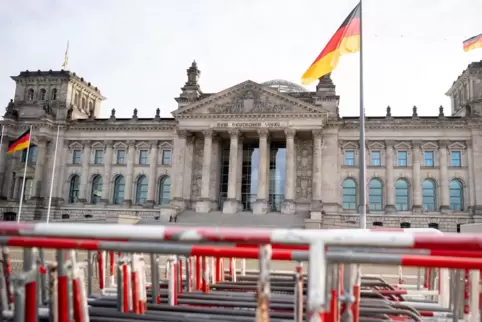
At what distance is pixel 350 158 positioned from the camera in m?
52.2

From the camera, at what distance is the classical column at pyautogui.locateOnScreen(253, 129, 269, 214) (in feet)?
158

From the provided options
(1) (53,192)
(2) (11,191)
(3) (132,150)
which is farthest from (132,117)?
(2) (11,191)

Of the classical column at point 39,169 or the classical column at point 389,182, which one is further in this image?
the classical column at point 39,169

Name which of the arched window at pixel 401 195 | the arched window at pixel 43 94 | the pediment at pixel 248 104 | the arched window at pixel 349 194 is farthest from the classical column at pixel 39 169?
the arched window at pixel 401 195

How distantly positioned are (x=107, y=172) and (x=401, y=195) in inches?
1459

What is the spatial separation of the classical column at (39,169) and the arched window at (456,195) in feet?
167

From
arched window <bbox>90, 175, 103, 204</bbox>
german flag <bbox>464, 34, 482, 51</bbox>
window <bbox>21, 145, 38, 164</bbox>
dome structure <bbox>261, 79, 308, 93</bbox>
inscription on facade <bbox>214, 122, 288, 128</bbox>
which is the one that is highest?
dome structure <bbox>261, 79, 308, 93</bbox>

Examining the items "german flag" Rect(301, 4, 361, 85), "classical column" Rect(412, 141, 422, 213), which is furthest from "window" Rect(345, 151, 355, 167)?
"german flag" Rect(301, 4, 361, 85)

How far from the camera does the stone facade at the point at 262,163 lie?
4925 centimetres

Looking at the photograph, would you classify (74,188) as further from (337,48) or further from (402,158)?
(337,48)

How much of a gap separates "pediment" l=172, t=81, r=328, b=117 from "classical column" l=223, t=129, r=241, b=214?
300 cm

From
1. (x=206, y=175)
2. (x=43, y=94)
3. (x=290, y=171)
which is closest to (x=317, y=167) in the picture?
(x=290, y=171)

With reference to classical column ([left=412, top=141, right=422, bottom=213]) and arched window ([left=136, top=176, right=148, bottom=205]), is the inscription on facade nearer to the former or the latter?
arched window ([left=136, top=176, right=148, bottom=205])

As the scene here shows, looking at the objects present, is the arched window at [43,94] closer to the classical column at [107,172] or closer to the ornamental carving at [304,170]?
the classical column at [107,172]
